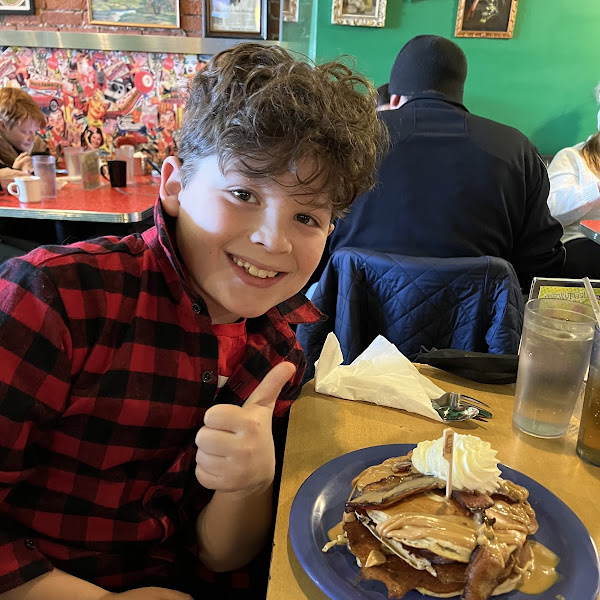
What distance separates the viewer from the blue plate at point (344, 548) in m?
0.62

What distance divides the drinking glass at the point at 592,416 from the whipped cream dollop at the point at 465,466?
27 cm

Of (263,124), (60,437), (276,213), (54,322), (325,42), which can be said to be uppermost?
(325,42)

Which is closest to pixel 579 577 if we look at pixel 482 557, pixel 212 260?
pixel 482 557

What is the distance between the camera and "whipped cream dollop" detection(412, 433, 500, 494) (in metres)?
0.70

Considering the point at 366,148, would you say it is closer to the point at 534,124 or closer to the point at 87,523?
the point at 87,523

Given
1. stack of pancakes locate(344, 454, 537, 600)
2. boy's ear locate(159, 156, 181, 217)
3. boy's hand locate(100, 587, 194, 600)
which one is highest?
boy's ear locate(159, 156, 181, 217)

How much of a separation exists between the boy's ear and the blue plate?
496mm

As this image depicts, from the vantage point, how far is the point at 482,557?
61 cm

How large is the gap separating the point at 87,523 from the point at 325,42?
3.69 metres

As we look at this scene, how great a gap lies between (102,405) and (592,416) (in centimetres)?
78

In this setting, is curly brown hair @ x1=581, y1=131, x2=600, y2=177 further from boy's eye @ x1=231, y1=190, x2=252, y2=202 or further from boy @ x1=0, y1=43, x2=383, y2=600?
boy's eye @ x1=231, y1=190, x2=252, y2=202

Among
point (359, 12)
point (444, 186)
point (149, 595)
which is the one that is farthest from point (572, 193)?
point (149, 595)

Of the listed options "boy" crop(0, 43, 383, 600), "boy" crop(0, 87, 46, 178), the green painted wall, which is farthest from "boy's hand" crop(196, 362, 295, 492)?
the green painted wall

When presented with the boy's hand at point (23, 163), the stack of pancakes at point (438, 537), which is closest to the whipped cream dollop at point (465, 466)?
the stack of pancakes at point (438, 537)
